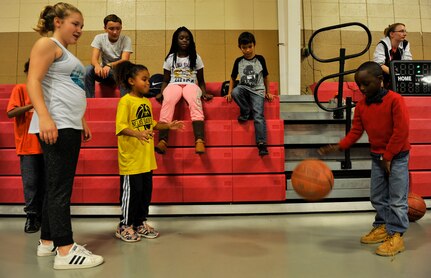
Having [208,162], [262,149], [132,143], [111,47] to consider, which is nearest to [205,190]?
[208,162]

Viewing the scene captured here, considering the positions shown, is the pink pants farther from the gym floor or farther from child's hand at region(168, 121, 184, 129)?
the gym floor

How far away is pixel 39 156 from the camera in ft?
9.17

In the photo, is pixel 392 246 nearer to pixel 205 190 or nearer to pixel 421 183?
pixel 421 183

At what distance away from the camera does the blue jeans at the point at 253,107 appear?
3.26m

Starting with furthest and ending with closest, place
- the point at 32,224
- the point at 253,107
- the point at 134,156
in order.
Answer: the point at 253,107
the point at 32,224
the point at 134,156

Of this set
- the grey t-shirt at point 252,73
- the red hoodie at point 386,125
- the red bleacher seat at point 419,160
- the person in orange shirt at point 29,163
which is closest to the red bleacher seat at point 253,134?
the grey t-shirt at point 252,73

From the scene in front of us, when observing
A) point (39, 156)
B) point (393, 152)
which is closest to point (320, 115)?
point (393, 152)

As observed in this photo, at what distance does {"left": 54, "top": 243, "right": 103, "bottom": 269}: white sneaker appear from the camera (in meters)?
1.98

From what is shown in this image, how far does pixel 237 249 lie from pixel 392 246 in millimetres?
966

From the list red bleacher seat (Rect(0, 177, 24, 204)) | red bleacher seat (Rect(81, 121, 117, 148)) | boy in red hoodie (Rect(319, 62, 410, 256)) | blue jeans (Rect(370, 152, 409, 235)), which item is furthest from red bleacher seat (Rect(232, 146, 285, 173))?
red bleacher seat (Rect(0, 177, 24, 204))

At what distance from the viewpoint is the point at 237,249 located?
230 centimetres

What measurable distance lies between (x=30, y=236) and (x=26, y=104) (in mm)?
1034

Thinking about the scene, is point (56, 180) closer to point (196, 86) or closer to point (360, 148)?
point (196, 86)

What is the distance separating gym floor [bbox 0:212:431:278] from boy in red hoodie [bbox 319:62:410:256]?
117mm
